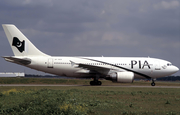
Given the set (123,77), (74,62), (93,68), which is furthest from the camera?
(74,62)

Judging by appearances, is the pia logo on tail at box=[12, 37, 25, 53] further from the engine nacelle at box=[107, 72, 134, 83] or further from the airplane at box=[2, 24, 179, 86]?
the engine nacelle at box=[107, 72, 134, 83]

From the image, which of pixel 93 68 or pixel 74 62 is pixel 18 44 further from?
pixel 93 68

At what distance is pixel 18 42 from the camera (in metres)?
32.8

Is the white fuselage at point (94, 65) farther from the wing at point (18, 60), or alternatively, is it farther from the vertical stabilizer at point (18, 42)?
the vertical stabilizer at point (18, 42)

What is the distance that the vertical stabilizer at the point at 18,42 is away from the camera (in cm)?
3266

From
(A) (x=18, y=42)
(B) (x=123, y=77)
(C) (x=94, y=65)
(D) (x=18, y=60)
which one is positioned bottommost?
(B) (x=123, y=77)

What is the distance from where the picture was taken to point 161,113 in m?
11.4

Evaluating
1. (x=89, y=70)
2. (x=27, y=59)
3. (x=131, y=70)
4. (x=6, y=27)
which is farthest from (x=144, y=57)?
(x=6, y=27)

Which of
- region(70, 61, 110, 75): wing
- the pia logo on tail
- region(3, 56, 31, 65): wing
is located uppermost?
the pia logo on tail

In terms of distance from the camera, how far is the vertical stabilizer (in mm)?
32656

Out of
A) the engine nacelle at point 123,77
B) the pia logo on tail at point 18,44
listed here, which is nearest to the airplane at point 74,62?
the pia logo on tail at point 18,44

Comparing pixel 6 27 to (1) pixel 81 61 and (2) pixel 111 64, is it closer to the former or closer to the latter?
(1) pixel 81 61

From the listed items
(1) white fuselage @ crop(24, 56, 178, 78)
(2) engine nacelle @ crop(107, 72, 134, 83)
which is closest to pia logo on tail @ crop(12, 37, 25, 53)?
(1) white fuselage @ crop(24, 56, 178, 78)

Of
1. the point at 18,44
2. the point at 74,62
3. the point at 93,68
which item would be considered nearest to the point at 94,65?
the point at 93,68
